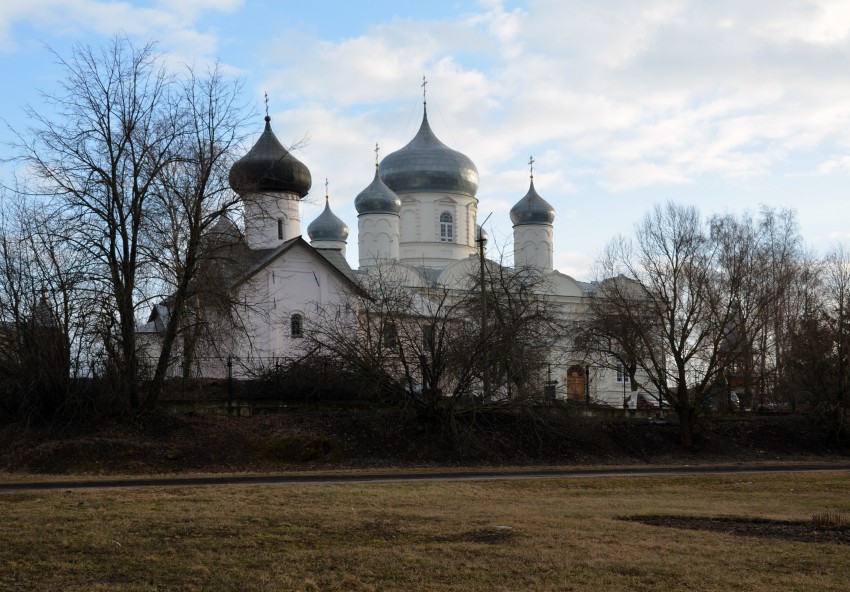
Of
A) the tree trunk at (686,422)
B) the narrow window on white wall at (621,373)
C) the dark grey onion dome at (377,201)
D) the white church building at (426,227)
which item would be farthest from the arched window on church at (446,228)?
the tree trunk at (686,422)

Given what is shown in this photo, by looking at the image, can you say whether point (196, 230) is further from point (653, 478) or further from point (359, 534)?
point (359, 534)

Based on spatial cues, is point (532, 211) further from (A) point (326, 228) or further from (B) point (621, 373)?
(B) point (621, 373)

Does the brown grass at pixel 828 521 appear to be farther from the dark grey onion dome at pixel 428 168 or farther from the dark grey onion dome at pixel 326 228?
the dark grey onion dome at pixel 326 228

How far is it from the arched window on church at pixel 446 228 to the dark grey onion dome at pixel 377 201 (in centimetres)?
289

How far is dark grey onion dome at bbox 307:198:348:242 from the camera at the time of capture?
54.4 meters

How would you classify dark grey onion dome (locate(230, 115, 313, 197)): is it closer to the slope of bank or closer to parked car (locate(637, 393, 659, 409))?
the slope of bank

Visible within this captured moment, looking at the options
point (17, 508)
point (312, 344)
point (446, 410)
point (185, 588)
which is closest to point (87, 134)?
point (312, 344)

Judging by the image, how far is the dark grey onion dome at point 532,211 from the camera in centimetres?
5294

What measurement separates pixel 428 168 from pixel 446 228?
322cm

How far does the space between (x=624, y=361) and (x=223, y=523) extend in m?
20.1

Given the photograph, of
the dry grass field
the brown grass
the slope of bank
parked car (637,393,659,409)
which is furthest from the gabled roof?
the brown grass

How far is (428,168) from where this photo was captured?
51.3 m

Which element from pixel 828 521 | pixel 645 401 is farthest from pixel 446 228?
pixel 828 521

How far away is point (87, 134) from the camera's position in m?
22.1
